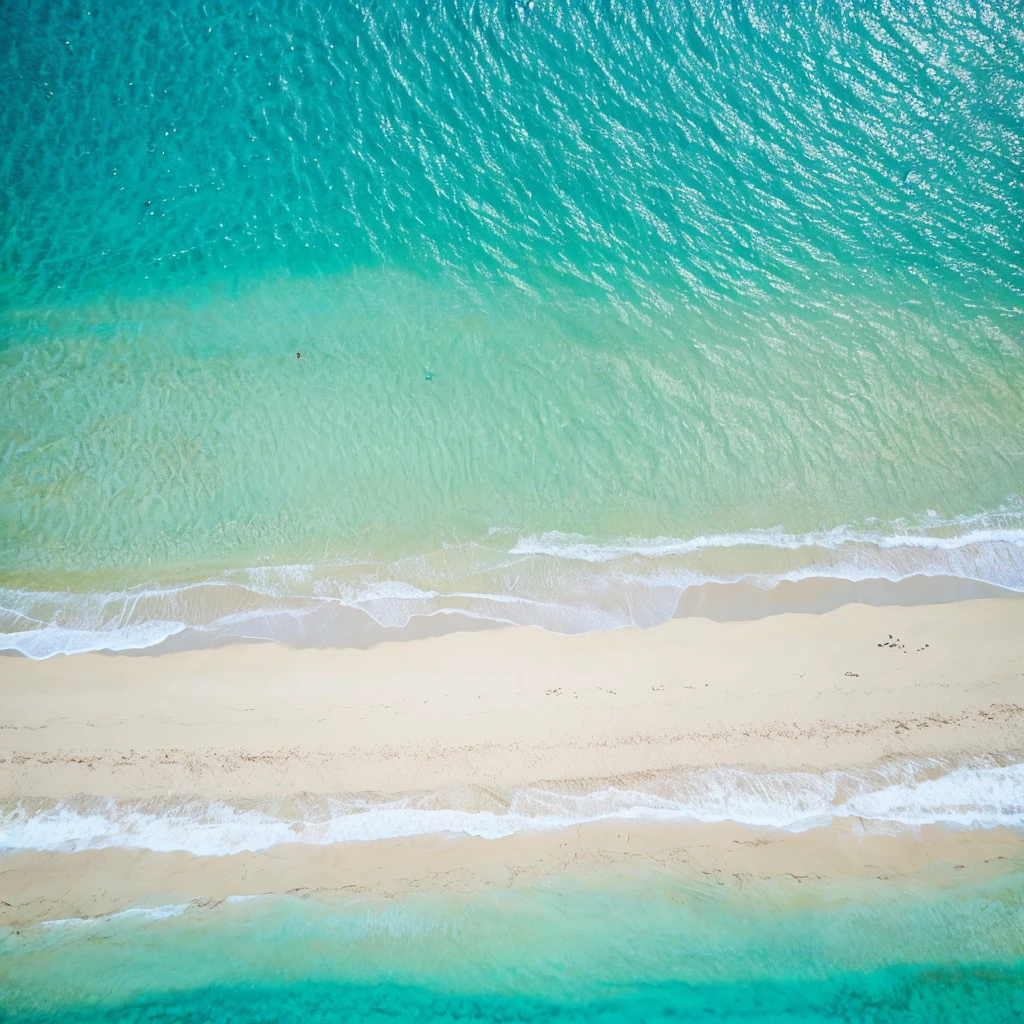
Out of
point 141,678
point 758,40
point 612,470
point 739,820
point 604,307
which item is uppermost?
point 758,40

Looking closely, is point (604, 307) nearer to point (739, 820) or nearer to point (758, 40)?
point (758, 40)

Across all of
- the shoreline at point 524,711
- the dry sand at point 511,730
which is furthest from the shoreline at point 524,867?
the shoreline at point 524,711

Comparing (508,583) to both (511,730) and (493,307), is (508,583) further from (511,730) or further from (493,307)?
(493,307)

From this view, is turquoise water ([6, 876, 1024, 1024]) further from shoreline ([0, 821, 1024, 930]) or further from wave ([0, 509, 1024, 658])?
wave ([0, 509, 1024, 658])

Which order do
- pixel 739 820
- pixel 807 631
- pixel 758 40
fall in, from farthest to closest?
pixel 758 40 → pixel 807 631 → pixel 739 820

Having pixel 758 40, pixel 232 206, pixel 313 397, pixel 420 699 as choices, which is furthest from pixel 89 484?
pixel 758 40

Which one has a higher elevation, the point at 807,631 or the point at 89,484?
the point at 89,484
